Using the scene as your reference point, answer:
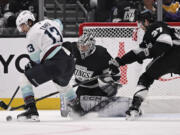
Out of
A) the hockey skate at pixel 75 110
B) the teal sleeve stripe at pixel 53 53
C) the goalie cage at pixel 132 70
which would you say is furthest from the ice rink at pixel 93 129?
the goalie cage at pixel 132 70

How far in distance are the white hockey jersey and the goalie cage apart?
1.36 m

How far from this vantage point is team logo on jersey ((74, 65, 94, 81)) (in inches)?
246

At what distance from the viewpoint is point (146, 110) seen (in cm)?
669

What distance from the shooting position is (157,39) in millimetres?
5613

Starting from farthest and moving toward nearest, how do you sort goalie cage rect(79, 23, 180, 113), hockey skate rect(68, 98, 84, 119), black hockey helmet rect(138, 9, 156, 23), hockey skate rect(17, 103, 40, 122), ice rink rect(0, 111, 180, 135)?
1. goalie cage rect(79, 23, 180, 113)
2. hockey skate rect(68, 98, 84, 119)
3. black hockey helmet rect(138, 9, 156, 23)
4. hockey skate rect(17, 103, 40, 122)
5. ice rink rect(0, 111, 180, 135)

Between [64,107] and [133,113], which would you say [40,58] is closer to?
[64,107]

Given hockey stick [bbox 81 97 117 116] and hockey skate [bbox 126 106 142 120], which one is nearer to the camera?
hockey skate [bbox 126 106 142 120]

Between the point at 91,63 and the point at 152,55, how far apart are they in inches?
31.2

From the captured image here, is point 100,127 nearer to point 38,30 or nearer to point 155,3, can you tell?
point 38,30

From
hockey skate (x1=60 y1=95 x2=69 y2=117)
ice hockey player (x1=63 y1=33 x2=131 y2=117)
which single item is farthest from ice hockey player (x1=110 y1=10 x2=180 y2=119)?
hockey skate (x1=60 y1=95 x2=69 y2=117)

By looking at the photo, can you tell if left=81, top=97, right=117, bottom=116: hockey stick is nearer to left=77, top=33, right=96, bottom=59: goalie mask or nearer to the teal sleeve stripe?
left=77, top=33, right=96, bottom=59: goalie mask

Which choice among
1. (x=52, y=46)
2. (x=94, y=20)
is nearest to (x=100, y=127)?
(x=52, y=46)

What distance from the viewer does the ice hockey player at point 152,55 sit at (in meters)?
5.61

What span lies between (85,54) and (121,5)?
147 centimetres
